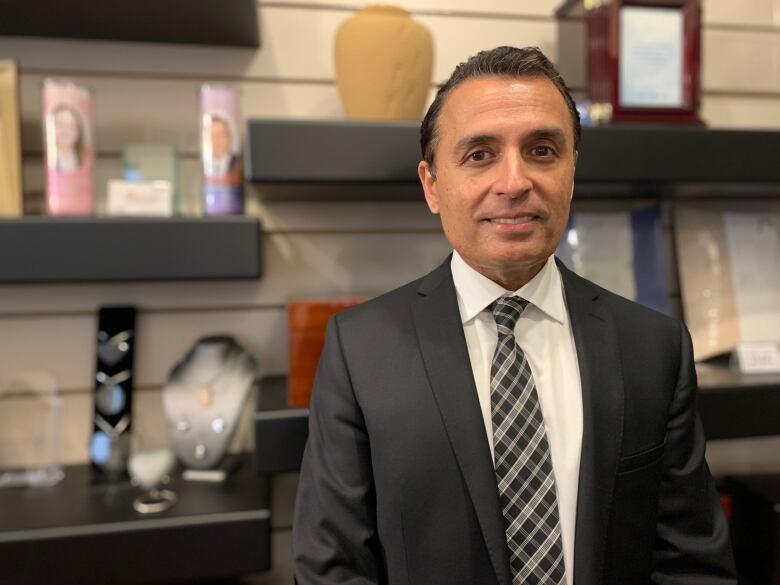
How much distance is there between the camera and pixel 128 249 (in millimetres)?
1111

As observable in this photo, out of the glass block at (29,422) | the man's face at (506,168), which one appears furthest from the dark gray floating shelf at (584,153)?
the glass block at (29,422)

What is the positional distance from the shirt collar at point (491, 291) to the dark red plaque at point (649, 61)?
0.57 metres

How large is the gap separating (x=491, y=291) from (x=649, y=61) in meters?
0.78

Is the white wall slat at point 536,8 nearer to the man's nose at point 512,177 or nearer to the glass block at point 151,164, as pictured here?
the glass block at point 151,164

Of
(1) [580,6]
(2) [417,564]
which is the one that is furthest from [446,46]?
(2) [417,564]

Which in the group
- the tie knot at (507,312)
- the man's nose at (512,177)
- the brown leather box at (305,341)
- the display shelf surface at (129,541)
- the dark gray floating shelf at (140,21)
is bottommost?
the display shelf surface at (129,541)

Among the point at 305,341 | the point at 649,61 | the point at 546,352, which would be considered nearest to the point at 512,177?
the point at 546,352

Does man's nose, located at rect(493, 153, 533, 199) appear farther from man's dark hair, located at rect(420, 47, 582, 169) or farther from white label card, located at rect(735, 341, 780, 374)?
white label card, located at rect(735, 341, 780, 374)

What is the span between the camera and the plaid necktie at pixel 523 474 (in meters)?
0.84

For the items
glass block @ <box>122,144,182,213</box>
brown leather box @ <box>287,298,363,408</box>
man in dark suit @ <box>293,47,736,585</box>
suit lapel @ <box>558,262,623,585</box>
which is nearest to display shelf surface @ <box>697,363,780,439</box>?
man in dark suit @ <box>293,47,736,585</box>

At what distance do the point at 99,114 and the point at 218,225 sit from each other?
53 cm

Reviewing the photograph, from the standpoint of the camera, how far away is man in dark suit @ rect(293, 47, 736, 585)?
83 centimetres

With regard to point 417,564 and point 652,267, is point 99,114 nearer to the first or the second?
point 417,564

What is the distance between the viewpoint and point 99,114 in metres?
1.38
